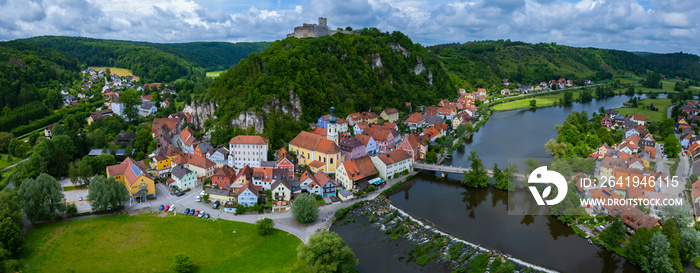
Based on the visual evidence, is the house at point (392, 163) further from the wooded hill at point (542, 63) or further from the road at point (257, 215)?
the wooded hill at point (542, 63)

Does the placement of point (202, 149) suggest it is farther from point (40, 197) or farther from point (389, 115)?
point (389, 115)

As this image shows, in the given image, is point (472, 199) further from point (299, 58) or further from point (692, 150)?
point (299, 58)

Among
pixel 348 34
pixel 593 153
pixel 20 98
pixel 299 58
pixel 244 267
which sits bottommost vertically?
Result: pixel 244 267

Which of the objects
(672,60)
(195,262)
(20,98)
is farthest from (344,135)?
(672,60)

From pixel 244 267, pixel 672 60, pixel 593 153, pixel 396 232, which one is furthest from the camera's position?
pixel 672 60

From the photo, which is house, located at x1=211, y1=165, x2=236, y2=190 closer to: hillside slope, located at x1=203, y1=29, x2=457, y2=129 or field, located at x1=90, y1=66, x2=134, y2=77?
hillside slope, located at x1=203, y1=29, x2=457, y2=129

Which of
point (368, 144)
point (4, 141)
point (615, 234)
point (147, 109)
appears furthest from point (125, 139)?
point (615, 234)

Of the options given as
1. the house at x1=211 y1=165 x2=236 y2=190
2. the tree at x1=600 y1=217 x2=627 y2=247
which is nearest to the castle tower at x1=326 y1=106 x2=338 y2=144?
the house at x1=211 y1=165 x2=236 y2=190
